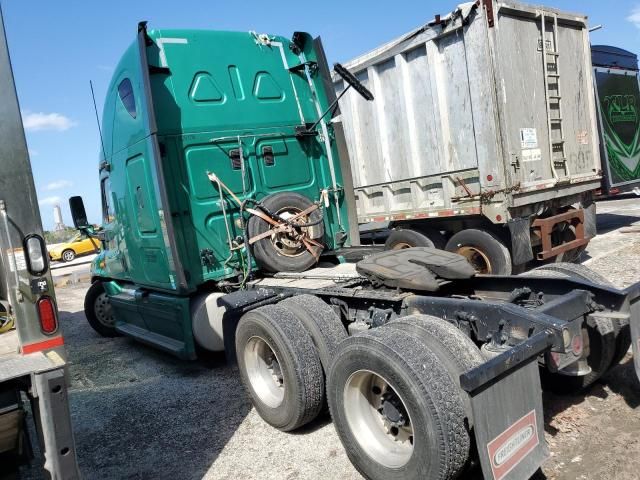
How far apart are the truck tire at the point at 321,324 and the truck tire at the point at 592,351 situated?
1434 mm

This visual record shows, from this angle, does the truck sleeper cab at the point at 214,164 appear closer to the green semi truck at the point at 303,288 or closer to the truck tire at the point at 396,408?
the green semi truck at the point at 303,288

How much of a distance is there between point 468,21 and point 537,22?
4.21ft

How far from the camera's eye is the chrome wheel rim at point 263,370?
3.91 metres

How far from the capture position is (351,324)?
3811 millimetres

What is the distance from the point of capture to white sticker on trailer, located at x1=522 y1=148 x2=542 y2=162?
6.68 meters

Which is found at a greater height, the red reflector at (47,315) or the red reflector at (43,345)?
the red reflector at (47,315)

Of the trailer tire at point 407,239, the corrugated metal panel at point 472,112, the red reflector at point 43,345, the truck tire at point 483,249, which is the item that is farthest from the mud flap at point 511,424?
the trailer tire at point 407,239

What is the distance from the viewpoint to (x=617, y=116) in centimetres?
996

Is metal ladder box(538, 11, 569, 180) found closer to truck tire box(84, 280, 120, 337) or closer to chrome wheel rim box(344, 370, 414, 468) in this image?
chrome wheel rim box(344, 370, 414, 468)

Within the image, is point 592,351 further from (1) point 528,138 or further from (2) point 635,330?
(1) point 528,138

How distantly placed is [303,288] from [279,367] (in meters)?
0.66

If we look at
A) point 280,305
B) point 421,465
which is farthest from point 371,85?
point 421,465

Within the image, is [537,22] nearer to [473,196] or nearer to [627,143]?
[473,196]

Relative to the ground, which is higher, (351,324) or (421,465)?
(351,324)
